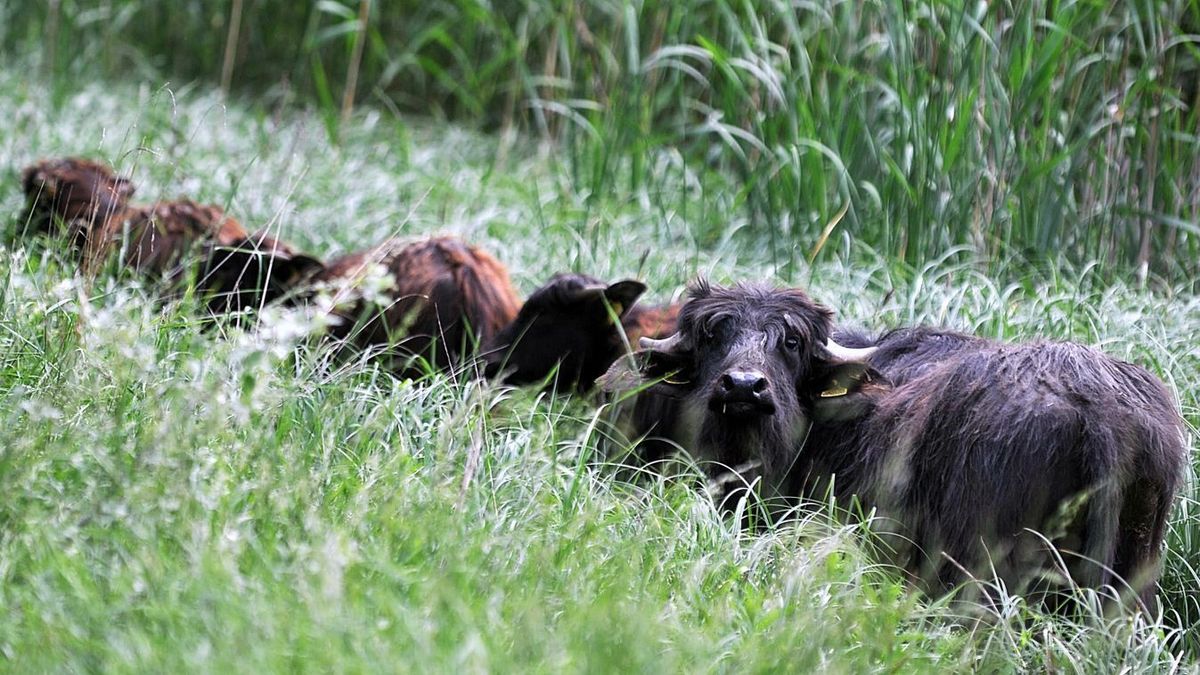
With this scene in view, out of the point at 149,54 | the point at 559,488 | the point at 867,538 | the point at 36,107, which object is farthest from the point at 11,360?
the point at 149,54

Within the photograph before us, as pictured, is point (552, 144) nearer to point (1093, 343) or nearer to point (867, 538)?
point (1093, 343)

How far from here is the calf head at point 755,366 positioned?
500 cm

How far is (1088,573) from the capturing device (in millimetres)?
4164

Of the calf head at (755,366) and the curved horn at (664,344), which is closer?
the calf head at (755,366)

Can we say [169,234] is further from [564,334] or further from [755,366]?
[755,366]

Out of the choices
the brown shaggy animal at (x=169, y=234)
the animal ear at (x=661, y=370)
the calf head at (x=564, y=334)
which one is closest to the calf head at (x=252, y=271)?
the brown shaggy animal at (x=169, y=234)

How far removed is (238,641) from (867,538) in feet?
7.51

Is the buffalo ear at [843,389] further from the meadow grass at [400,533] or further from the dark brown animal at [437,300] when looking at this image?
the dark brown animal at [437,300]

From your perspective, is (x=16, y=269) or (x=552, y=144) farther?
(x=552, y=144)

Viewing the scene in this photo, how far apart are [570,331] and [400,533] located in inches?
98.8

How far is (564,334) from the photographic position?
232 inches

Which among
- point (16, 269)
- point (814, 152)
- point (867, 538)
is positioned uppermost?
point (814, 152)

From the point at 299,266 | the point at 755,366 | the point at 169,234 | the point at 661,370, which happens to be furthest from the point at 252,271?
the point at 755,366

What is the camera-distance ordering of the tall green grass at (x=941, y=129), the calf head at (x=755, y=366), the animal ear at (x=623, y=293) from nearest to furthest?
the calf head at (x=755, y=366) < the animal ear at (x=623, y=293) < the tall green grass at (x=941, y=129)
